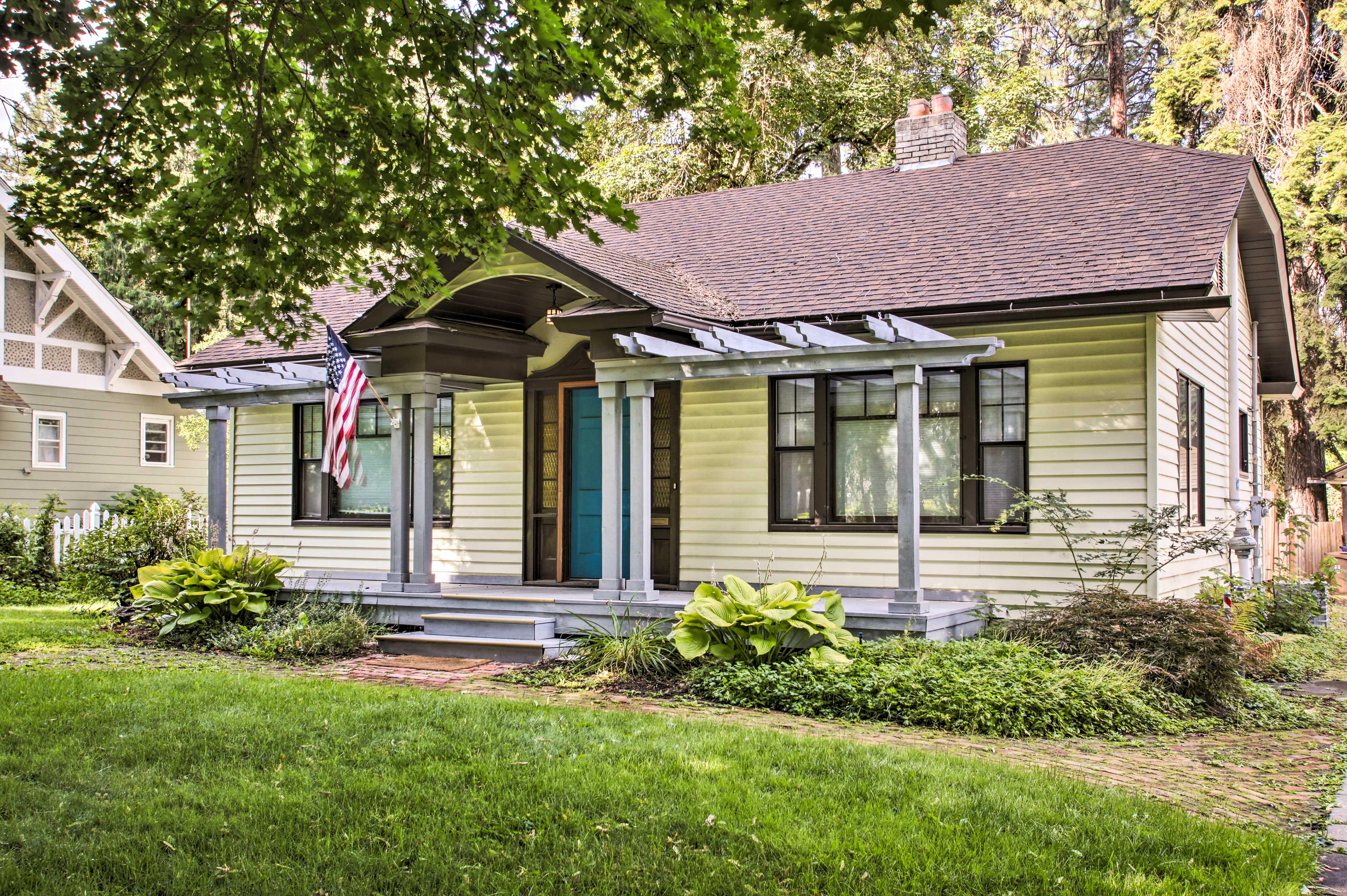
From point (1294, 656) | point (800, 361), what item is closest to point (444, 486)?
point (800, 361)

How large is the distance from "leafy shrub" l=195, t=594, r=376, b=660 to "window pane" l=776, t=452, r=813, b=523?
14.7 ft

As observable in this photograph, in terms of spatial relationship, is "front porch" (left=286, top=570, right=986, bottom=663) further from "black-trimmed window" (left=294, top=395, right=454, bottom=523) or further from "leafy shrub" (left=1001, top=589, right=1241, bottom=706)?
"black-trimmed window" (left=294, top=395, right=454, bottom=523)

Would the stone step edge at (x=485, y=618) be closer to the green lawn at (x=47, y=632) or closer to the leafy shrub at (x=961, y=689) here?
the leafy shrub at (x=961, y=689)

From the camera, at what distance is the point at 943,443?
11.1 meters

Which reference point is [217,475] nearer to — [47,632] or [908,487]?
[47,632]

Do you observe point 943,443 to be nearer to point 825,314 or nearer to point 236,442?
point 825,314

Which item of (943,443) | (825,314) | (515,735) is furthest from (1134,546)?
(515,735)

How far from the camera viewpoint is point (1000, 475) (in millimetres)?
10828

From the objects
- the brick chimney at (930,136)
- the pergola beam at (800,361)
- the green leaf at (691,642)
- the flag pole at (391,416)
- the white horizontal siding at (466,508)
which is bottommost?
the green leaf at (691,642)

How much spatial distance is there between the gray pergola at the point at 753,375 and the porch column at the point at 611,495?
0.01 m

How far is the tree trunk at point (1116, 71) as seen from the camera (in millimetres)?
27375

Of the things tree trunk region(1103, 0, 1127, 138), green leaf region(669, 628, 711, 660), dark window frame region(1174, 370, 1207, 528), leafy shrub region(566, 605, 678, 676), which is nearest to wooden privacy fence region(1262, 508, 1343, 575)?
dark window frame region(1174, 370, 1207, 528)

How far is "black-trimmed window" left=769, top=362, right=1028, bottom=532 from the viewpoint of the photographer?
35.5 feet

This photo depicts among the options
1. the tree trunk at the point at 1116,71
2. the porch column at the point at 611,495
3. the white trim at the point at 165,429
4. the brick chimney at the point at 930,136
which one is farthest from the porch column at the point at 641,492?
the tree trunk at the point at 1116,71
